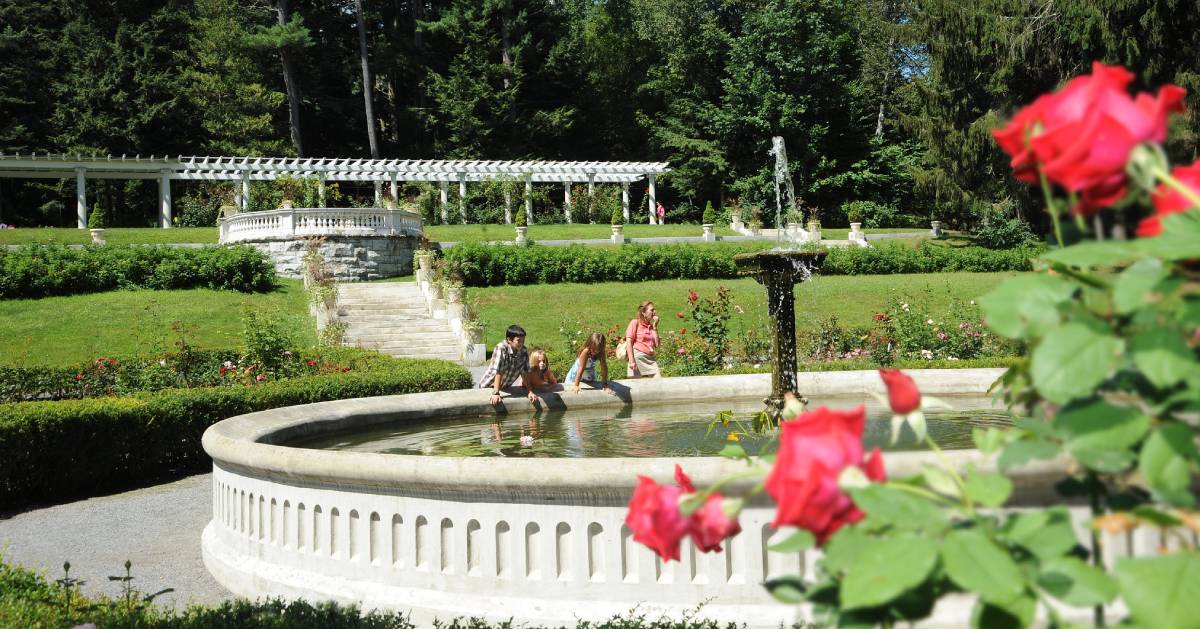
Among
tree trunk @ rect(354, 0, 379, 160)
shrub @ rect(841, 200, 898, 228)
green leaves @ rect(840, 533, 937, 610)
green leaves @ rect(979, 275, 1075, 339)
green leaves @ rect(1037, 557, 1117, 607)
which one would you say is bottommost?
green leaves @ rect(1037, 557, 1117, 607)

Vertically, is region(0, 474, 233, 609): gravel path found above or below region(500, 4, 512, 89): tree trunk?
below

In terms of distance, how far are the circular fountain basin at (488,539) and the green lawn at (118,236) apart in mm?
28298

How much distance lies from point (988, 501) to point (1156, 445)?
0.70 ft

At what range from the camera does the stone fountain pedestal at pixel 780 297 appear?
23.7ft

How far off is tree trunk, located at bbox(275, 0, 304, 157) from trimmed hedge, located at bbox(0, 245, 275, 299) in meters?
22.1

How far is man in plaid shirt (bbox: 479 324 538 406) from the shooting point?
28.7 ft

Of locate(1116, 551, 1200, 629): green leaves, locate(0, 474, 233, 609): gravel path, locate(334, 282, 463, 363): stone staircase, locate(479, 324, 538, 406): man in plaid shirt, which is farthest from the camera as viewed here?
locate(334, 282, 463, 363): stone staircase

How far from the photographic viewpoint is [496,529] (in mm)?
4578

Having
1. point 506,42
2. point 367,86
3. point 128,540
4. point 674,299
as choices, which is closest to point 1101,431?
point 128,540

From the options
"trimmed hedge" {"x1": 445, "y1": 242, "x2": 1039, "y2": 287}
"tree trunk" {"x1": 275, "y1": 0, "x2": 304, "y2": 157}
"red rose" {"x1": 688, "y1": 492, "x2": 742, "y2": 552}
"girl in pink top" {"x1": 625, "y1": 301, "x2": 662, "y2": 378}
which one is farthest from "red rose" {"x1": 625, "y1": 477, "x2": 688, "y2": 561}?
"tree trunk" {"x1": 275, "y1": 0, "x2": 304, "y2": 157}

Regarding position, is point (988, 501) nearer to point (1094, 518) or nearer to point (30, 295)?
point (1094, 518)

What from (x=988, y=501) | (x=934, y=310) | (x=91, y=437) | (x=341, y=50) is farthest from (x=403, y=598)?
(x=341, y=50)

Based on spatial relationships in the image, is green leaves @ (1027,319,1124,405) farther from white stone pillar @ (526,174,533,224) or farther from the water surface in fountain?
white stone pillar @ (526,174,533,224)

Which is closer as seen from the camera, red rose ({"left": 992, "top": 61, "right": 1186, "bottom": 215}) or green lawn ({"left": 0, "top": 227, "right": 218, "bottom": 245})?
red rose ({"left": 992, "top": 61, "right": 1186, "bottom": 215})
